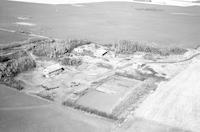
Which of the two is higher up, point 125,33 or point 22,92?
point 125,33

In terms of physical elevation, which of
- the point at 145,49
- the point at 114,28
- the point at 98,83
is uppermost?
the point at 114,28

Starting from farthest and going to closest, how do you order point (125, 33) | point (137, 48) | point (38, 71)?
point (125, 33) → point (137, 48) → point (38, 71)

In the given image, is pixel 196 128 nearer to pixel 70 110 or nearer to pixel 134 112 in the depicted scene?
pixel 134 112

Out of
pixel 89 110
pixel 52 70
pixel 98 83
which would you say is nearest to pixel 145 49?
pixel 98 83

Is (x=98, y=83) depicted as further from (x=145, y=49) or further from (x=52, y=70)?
(x=145, y=49)

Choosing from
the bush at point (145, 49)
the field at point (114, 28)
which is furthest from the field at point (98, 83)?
the field at point (114, 28)

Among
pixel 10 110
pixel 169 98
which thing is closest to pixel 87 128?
pixel 10 110

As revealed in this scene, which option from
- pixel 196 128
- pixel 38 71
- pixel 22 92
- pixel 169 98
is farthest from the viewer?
pixel 38 71

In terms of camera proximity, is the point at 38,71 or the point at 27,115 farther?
the point at 38,71

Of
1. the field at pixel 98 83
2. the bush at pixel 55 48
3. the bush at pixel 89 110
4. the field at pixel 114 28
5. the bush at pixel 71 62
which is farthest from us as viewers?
the field at pixel 114 28

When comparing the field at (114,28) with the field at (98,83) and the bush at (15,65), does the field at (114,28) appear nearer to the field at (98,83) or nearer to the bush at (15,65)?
the field at (98,83)
